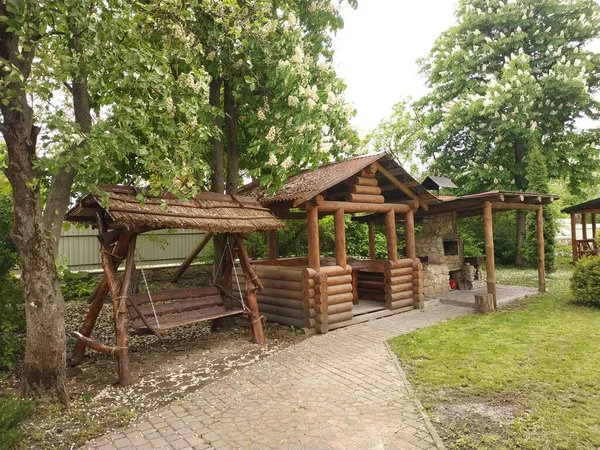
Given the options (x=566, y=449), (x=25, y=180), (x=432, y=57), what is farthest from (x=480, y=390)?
(x=432, y=57)

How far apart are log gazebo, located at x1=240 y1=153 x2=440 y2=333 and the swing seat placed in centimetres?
174

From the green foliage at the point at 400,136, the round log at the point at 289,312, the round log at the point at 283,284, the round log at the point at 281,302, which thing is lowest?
the round log at the point at 289,312

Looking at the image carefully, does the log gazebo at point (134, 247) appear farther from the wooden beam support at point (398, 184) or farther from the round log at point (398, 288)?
the round log at point (398, 288)

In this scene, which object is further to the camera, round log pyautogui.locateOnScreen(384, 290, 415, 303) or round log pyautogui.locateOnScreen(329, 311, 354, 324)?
round log pyautogui.locateOnScreen(384, 290, 415, 303)

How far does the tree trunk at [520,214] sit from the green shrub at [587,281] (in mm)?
9593

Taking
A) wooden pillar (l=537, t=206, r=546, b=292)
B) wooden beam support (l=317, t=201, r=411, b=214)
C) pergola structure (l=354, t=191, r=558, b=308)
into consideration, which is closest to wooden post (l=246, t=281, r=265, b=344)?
wooden beam support (l=317, t=201, r=411, b=214)

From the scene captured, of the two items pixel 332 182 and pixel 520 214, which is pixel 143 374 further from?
pixel 520 214

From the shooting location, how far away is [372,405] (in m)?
4.83

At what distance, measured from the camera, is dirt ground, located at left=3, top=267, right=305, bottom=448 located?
4.50 metres

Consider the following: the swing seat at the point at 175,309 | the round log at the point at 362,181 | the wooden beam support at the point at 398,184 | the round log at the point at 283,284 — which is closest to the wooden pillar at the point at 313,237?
the round log at the point at 283,284

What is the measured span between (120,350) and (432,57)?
78.2 ft

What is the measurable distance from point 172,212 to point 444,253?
34.1 feet

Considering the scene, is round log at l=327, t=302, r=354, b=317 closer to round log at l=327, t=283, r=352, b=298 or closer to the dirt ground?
round log at l=327, t=283, r=352, b=298

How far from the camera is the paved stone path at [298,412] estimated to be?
159 inches
